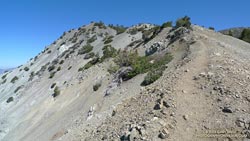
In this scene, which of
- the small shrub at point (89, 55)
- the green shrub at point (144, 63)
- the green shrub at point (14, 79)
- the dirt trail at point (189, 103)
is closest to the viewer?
the dirt trail at point (189, 103)

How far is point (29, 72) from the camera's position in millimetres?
61812

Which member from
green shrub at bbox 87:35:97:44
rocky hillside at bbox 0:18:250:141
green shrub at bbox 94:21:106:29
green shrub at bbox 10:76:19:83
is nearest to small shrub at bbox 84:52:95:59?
rocky hillside at bbox 0:18:250:141

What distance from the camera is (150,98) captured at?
1789 cm

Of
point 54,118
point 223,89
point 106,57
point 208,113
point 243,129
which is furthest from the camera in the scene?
point 106,57

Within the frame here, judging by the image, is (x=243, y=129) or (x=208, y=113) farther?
(x=208, y=113)

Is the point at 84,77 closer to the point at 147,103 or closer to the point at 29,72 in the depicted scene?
the point at 147,103

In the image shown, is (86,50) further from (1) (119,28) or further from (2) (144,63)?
(2) (144,63)

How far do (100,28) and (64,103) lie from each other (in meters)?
35.2

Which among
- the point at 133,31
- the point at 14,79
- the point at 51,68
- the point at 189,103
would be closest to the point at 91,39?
the point at 51,68

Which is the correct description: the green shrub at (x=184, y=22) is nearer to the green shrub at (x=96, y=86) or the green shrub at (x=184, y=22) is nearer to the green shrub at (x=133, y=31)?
the green shrub at (x=96, y=86)

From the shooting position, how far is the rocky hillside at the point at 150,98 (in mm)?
14555

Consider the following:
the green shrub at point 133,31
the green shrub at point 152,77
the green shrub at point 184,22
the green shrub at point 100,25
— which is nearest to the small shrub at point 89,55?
the green shrub at point 133,31

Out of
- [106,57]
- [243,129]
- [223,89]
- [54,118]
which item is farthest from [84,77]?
[243,129]

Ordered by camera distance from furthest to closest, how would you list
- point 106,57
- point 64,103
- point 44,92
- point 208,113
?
point 44,92
point 106,57
point 64,103
point 208,113
